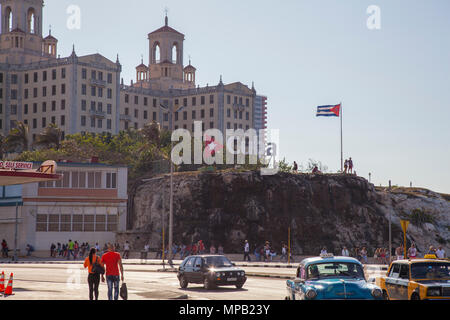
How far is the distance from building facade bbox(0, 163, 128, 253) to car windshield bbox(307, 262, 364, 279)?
5518 centimetres

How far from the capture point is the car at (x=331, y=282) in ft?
55.0

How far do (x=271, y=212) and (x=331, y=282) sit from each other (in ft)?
197

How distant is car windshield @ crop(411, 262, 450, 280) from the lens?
18.5 m

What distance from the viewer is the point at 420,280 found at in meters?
18.5

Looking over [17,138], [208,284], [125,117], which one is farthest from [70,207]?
[125,117]

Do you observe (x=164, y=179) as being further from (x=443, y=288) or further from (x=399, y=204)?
(x=443, y=288)

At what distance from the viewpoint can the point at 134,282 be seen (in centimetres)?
3183

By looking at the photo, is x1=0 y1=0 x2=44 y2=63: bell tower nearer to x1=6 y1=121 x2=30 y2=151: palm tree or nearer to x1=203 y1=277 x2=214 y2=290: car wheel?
x1=6 y1=121 x2=30 y2=151: palm tree

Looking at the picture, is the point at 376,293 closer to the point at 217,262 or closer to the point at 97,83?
the point at 217,262

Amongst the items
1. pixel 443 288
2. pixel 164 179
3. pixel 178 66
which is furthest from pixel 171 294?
pixel 178 66

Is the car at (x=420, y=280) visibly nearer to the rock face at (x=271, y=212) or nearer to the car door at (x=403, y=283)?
the car door at (x=403, y=283)

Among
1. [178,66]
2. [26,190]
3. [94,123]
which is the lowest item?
[26,190]

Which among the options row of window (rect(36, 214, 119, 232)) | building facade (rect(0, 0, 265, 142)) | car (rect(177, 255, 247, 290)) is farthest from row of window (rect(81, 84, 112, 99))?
car (rect(177, 255, 247, 290))
